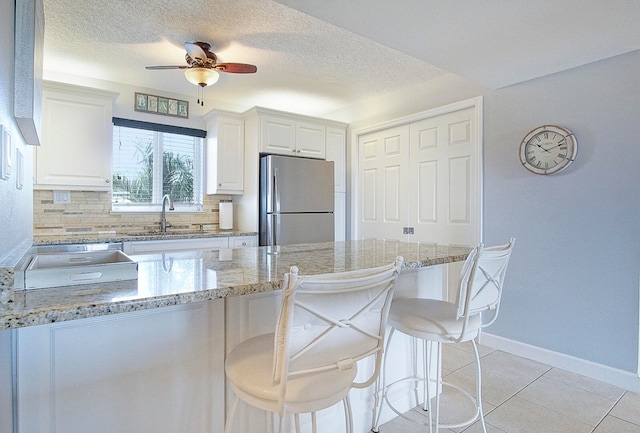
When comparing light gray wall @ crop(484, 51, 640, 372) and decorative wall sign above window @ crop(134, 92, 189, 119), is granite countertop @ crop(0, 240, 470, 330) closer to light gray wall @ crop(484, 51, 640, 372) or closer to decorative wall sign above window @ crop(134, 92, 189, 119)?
light gray wall @ crop(484, 51, 640, 372)

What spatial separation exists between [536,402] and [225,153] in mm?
3407

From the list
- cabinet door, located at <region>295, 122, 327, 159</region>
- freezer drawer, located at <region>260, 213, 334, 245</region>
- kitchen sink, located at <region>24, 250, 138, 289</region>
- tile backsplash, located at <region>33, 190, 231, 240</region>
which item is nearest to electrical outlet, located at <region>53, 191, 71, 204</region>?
tile backsplash, located at <region>33, 190, 231, 240</region>

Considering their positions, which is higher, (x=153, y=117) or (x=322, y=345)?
(x=153, y=117)

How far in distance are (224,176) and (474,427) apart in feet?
10.2

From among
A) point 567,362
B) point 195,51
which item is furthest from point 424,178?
point 195,51

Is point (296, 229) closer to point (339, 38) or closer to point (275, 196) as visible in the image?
point (275, 196)

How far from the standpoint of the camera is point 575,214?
2.49 metres

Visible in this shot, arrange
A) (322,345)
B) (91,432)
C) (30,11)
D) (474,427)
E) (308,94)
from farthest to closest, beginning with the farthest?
(308,94), (474,427), (30,11), (91,432), (322,345)

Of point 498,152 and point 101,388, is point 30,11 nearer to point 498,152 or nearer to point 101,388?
point 101,388

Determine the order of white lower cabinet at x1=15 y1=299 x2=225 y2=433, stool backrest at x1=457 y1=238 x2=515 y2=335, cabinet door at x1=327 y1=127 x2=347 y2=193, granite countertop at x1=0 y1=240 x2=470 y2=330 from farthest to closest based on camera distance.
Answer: cabinet door at x1=327 y1=127 x2=347 y2=193, stool backrest at x1=457 y1=238 x2=515 y2=335, white lower cabinet at x1=15 y1=299 x2=225 y2=433, granite countertop at x1=0 y1=240 x2=470 y2=330

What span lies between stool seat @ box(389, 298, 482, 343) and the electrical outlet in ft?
10.3

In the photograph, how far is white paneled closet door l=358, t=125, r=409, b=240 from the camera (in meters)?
3.71

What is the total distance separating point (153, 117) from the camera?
369 centimetres

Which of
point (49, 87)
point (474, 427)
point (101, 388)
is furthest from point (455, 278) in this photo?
point (49, 87)
